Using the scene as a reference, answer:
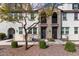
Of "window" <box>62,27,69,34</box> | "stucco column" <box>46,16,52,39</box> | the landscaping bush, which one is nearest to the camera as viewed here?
the landscaping bush

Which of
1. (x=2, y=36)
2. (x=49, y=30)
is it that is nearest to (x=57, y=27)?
(x=49, y=30)

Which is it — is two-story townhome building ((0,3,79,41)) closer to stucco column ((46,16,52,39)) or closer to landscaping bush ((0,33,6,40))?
stucco column ((46,16,52,39))

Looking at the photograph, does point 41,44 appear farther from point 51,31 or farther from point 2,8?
point 51,31

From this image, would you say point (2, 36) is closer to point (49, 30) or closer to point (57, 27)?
point (49, 30)

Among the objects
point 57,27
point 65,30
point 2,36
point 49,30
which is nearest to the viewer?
point 2,36

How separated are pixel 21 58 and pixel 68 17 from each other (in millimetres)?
18089

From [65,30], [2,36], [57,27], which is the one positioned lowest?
[2,36]

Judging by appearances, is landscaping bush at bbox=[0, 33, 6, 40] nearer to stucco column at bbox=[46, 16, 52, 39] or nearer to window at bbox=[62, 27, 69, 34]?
stucco column at bbox=[46, 16, 52, 39]

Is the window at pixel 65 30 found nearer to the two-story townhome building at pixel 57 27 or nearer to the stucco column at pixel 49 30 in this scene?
the two-story townhome building at pixel 57 27

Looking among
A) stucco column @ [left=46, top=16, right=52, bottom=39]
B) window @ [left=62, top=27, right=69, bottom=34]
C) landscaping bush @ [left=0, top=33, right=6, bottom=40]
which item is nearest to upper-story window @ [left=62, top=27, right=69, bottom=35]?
window @ [left=62, top=27, right=69, bottom=34]

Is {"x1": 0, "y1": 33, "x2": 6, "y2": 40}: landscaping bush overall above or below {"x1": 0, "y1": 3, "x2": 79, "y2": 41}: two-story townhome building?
below

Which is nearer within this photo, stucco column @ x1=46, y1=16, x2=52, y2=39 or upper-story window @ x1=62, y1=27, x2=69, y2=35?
stucco column @ x1=46, y1=16, x2=52, y2=39

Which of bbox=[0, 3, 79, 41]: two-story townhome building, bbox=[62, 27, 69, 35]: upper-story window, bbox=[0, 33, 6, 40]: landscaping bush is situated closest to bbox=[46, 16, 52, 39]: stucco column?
bbox=[0, 3, 79, 41]: two-story townhome building

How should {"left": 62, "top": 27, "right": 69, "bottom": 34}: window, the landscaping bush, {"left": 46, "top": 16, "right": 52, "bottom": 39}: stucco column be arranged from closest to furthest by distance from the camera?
the landscaping bush, {"left": 46, "top": 16, "right": 52, "bottom": 39}: stucco column, {"left": 62, "top": 27, "right": 69, "bottom": 34}: window
